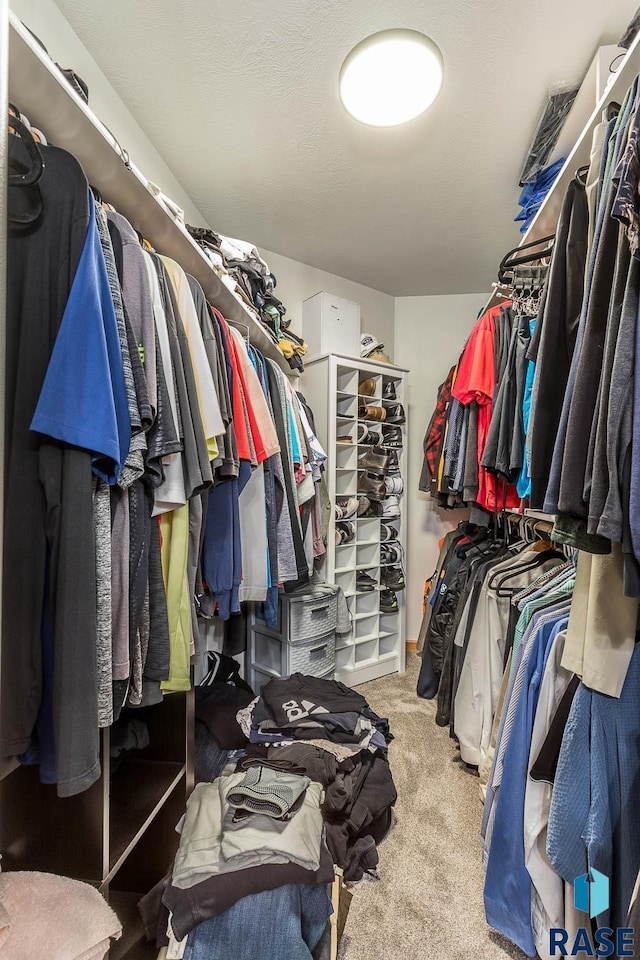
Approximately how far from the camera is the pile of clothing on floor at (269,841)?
3.08 feet

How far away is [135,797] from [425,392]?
2868 mm

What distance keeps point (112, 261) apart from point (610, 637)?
1.17 m

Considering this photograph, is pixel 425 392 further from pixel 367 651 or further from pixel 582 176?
pixel 582 176

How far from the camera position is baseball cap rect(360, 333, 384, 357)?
2.89 m

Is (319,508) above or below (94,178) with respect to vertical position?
below

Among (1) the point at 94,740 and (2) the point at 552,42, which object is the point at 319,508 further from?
(2) the point at 552,42

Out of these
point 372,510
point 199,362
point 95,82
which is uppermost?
point 95,82

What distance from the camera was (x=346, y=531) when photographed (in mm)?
2721

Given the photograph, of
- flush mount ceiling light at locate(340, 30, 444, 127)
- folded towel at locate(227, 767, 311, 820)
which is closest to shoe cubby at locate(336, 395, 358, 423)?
flush mount ceiling light at locate(340, 30, 444, 127)

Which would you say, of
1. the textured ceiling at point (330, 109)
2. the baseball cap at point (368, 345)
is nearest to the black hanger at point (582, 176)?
the textured ceiling at point (330, 109)

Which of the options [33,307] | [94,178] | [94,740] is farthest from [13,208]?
[94,740]

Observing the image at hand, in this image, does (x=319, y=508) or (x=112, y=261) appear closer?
(x=112, y=261)

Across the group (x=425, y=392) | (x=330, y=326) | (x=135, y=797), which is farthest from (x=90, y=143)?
(x=425, y=392)

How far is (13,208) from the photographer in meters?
0.68
